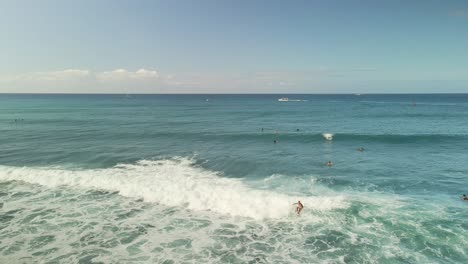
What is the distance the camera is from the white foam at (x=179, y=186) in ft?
63.8

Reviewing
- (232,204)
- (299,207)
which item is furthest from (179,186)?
(299,207)

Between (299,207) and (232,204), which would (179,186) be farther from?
(299,207)

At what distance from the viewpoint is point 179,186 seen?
23.0 m

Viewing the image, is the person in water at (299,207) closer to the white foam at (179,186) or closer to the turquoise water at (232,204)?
the turquoise water at (232,204)

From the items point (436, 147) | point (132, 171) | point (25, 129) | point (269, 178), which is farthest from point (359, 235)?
point (25, 129)

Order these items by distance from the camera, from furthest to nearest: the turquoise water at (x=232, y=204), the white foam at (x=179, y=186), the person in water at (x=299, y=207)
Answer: the white foam at (x=179, y=186), the person in water at (x=299, y=207), the turquoise water at (x=232, y=204)

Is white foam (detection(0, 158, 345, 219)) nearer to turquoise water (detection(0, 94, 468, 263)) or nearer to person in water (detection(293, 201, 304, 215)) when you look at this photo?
turquoise water (detection(0, 94, 468, 263))

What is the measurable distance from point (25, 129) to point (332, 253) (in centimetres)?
6343

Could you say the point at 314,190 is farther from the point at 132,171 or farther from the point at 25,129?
the point at 25,129

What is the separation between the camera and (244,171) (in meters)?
28.0

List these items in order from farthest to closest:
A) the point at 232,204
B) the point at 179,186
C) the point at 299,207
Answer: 1. the point at 179,186
2. the point at 232,204
3. the point at 299,207

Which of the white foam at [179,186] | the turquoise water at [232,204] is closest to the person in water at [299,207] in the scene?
the turquoise water at [232,204]

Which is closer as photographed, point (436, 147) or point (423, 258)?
point (423, 258)

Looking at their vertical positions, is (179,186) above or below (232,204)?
above
